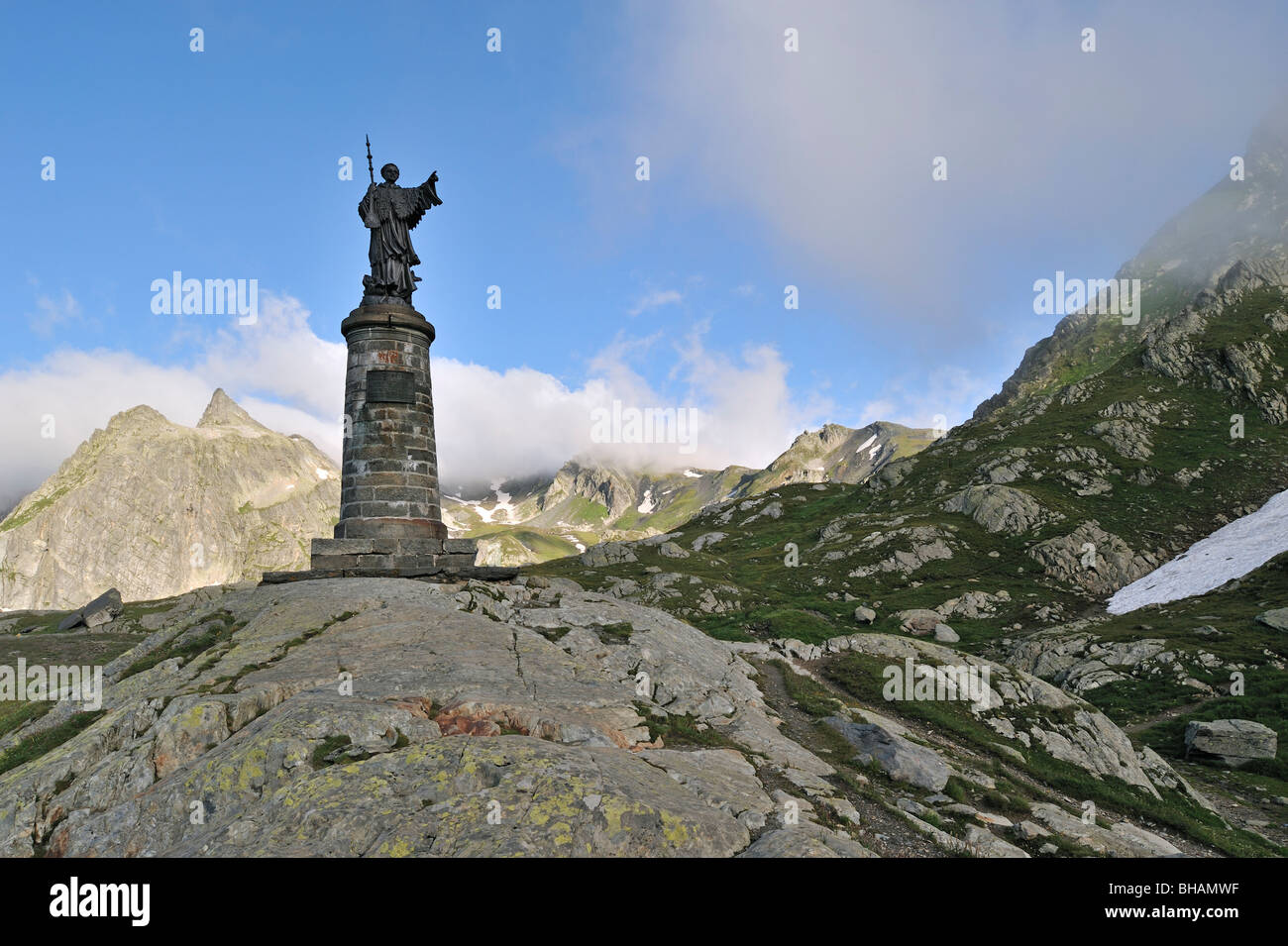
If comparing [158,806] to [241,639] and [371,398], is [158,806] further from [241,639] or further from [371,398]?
[371,398]

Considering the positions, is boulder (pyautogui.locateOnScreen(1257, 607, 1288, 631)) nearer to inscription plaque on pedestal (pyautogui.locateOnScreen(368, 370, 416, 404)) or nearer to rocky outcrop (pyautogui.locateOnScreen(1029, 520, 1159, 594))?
rocky outcrop (pyautogui.locateOnScreen(1029, 520, 1159, 594))

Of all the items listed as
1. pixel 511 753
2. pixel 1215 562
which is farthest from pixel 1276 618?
pixel 511 753

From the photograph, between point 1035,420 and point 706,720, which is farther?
point 1035,420

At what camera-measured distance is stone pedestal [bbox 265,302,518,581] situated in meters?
24.6

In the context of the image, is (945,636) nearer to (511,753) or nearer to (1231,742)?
(1231,742)

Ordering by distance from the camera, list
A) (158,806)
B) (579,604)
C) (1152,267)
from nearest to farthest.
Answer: (158,806) → (579,604) → (1152,267)

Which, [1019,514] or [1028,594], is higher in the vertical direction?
[1019,514]

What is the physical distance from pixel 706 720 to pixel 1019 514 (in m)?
72.8

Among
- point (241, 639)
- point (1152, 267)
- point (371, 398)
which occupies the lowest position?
point (241, 639)

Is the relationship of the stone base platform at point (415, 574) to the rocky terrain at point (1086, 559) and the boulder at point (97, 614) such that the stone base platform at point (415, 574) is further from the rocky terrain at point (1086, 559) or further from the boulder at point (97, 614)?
the boulder at point (97, 614)

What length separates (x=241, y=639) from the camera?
17.6 meters

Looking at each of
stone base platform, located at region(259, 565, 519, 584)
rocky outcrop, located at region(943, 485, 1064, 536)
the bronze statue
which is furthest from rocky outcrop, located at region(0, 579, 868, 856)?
rocky outcrop, located at region(943, 485, 1064, 536)
